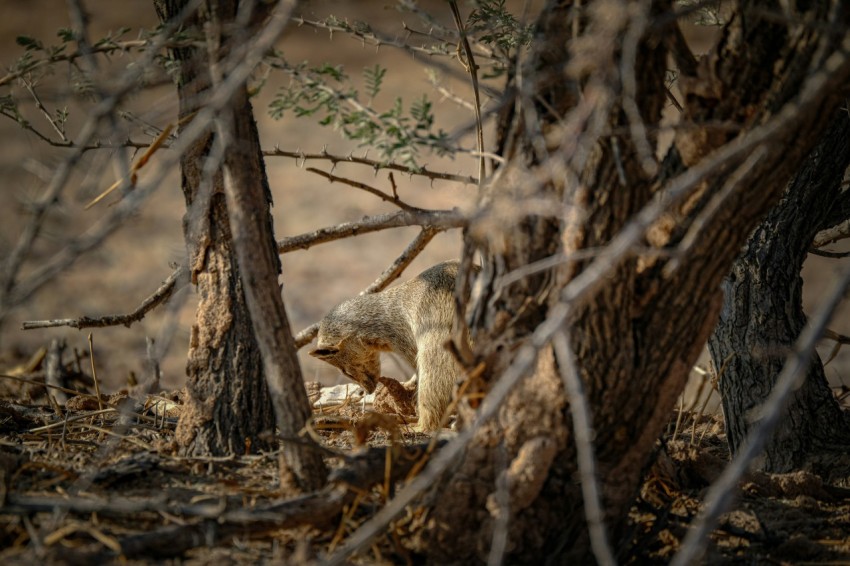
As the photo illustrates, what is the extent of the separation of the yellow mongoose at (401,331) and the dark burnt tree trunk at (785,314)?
6.17 ft

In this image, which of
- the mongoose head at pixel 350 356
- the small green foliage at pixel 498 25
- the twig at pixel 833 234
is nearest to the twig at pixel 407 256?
the small green foliage at pixel 498 25

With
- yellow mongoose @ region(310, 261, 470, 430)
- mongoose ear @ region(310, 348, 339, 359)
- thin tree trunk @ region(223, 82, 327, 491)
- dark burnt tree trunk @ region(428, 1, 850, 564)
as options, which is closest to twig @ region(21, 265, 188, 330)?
thin tree trunk @ region(223, 82, 327, 491)

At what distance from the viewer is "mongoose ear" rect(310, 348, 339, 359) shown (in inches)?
256

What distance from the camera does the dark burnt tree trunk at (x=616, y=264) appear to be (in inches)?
89.2

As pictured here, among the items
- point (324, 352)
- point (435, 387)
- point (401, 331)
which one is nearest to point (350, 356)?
point (324, 352)

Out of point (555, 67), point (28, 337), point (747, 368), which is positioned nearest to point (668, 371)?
point (555, 67)

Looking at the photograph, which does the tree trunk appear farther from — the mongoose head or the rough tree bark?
the mongoose head

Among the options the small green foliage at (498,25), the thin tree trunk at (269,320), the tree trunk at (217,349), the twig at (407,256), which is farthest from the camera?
the twig at (407,256)

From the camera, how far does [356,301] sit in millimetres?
6785

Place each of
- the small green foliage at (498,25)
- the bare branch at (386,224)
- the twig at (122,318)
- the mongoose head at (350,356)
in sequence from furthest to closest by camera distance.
Answer: the mongoose head at (350,356) < the twig at (122,318) < the small green foliage at (498,25) < the bare branch at (386,224)

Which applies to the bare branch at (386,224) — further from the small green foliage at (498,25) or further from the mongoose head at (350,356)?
the mongoose head at (350,356)

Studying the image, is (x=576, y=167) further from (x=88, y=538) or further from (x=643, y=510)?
(x=88, y=538)

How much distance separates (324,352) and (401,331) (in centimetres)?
70

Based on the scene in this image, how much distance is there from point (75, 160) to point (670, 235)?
1620 mm
